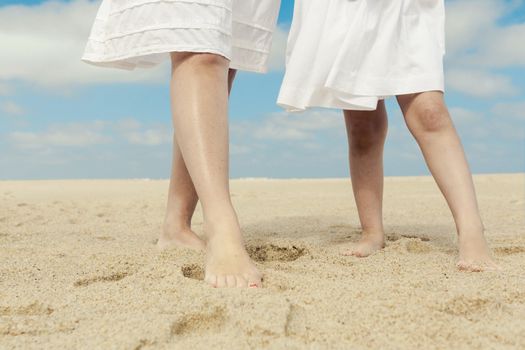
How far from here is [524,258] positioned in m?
2.24

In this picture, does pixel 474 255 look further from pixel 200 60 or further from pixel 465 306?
pixel 200 60

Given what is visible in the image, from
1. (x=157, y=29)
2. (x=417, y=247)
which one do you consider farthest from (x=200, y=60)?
(x=417, y=247)

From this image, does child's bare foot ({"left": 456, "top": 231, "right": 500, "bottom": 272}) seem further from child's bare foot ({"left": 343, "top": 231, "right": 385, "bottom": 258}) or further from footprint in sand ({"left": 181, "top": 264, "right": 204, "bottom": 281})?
footprint in sand ({"left": 181, "top": 264, "right": 204, "bottom": 281})

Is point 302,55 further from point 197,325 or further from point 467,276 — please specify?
point 197,325

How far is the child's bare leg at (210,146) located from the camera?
67.2 inches

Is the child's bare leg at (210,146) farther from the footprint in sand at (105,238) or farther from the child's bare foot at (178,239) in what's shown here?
the footprint in sand at (105,238)

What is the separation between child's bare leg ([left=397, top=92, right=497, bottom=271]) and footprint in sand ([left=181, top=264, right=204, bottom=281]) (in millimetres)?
948

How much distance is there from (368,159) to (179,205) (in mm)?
910

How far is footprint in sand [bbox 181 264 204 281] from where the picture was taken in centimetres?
186

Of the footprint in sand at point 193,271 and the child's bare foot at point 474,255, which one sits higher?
the child's bare foot at point 474,255

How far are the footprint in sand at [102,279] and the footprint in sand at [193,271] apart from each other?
20 cm

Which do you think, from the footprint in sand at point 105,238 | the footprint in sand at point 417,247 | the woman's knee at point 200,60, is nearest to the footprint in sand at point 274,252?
the footprint in sand at point 417,247

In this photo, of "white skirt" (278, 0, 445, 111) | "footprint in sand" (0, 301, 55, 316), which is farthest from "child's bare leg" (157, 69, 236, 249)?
"footprint in sand" (0, 301, 55, 316)

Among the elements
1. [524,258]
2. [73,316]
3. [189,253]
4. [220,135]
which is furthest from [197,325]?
[524,258]
